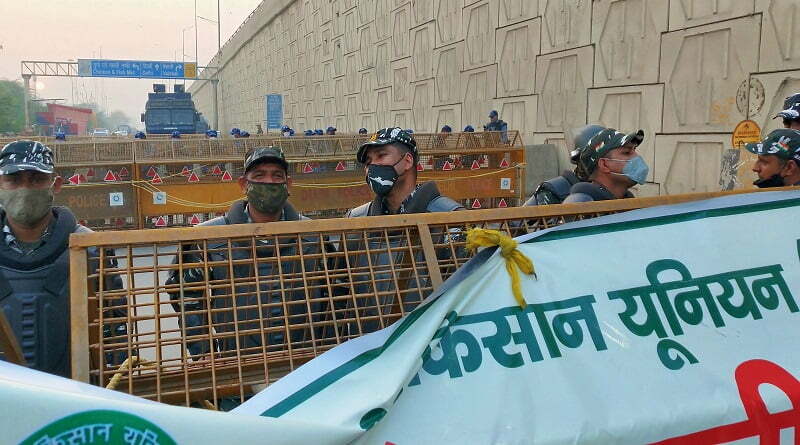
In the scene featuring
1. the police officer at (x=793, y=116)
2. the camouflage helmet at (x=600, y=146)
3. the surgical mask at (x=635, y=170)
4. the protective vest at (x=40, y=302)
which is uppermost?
the police officer at (x=793, y=116)

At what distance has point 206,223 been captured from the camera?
136 inches

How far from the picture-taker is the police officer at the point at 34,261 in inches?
105

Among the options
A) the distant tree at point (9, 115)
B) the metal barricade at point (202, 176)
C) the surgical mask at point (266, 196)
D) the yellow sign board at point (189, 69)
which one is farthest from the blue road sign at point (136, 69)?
the surgical mask at point (266, 196)

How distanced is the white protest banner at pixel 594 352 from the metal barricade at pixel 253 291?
0.24m

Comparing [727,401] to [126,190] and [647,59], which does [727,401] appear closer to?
[126,190]

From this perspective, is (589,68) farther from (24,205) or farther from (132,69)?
(132,69)

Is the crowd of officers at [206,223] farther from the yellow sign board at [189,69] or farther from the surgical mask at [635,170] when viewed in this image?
the yellow sign board at [189,69]

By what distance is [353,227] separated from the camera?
1895 mm

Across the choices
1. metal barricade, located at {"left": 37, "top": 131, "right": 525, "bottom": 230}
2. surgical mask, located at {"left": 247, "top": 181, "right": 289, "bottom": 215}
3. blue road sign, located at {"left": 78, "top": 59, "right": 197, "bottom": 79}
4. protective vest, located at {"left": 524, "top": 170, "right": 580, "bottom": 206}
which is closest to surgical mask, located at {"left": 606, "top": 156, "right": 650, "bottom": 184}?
protective vest, located at {"left": 524, "top": 170, "right": 580, "bottom": 206}

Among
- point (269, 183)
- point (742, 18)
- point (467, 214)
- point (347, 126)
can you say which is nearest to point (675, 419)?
point (467, 214)

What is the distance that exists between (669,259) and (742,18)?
9.12 metres

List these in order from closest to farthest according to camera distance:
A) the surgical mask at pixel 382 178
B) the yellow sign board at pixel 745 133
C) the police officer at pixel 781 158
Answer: the surgical mask at pixel 382 178 < the police officer at pixel 781 158 < the yellow sign board at pixel 745 133

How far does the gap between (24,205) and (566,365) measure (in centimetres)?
247

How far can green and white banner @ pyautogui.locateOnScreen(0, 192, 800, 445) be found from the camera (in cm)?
124
